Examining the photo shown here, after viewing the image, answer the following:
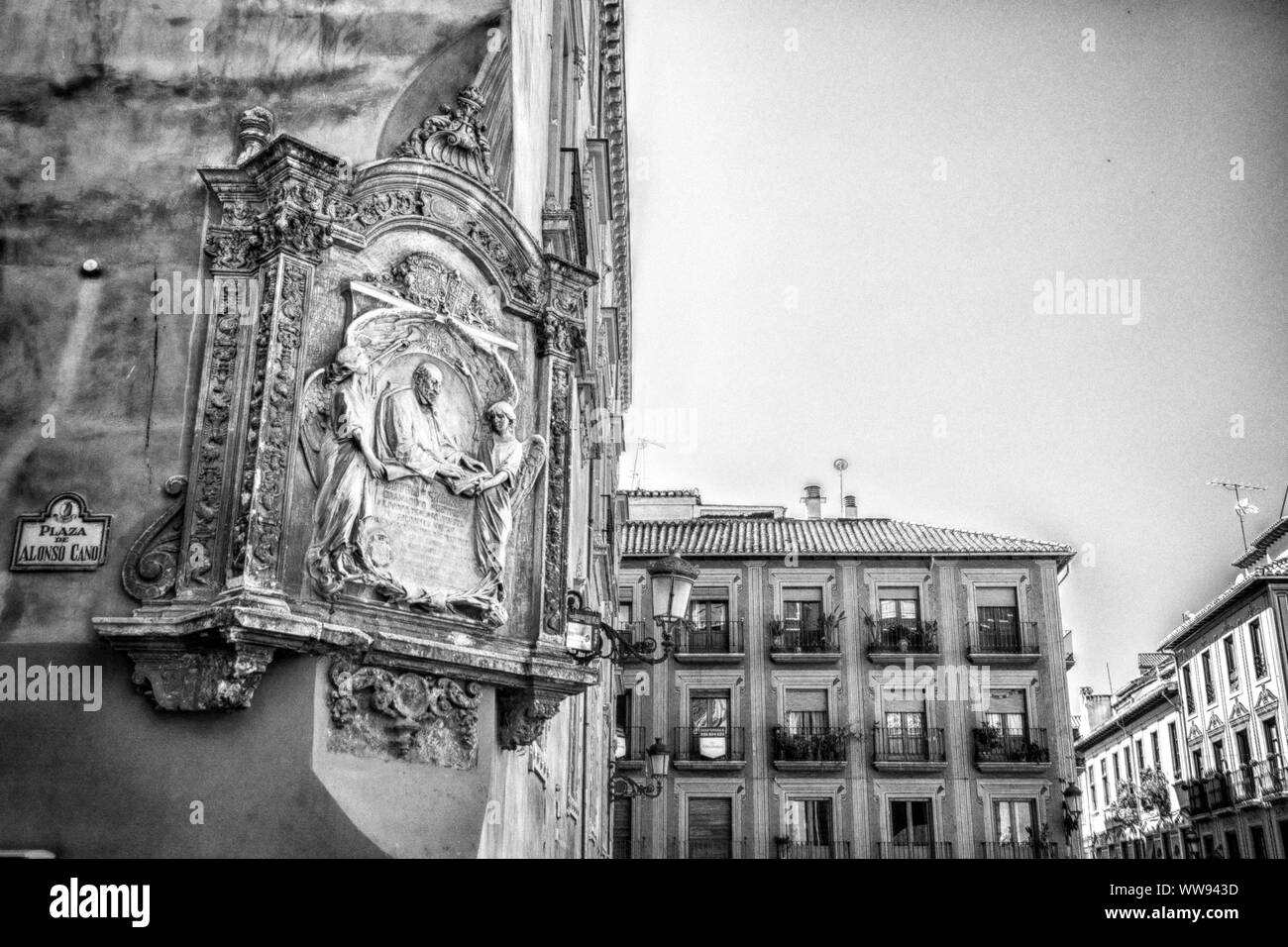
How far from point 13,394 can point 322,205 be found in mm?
2405

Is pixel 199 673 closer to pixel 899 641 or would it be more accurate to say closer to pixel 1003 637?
pixel 899 641

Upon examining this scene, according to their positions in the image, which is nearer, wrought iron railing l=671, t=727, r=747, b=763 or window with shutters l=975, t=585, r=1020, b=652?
wrought iron railing l=671, t=727, r=747, b=763

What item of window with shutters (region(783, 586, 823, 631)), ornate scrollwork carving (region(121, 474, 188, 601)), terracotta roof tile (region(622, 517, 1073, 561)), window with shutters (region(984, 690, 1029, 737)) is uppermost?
terracotta roof tile (region(622, 517, 1073, 561))

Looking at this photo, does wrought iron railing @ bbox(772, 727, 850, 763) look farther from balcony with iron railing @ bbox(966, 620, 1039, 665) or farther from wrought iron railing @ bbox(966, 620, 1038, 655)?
wrought iron railing @ bbox(966, 620, 1038, 655)

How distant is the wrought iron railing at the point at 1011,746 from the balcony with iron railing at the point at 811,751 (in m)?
4.51

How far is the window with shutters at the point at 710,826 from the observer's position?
39.9 m

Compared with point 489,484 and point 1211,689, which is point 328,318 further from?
point 1211,689

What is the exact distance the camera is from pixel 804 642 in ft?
138

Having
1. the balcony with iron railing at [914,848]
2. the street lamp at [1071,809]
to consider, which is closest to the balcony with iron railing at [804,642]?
the balcony with iron railing at [914,848]

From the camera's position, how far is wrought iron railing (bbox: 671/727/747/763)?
40.7m

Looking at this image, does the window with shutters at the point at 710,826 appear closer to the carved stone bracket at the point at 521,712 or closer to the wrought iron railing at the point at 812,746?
the wrought iron railing at the point at 812,746

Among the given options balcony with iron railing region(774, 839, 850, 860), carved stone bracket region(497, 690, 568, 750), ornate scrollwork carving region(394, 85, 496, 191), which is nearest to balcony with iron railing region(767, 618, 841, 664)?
balcony with iron railing region(774, 839, 850, 860)

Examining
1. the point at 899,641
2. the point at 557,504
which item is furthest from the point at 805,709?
the point at 557,504

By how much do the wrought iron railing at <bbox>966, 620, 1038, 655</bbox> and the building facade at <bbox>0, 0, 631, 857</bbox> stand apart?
35.3 metres
